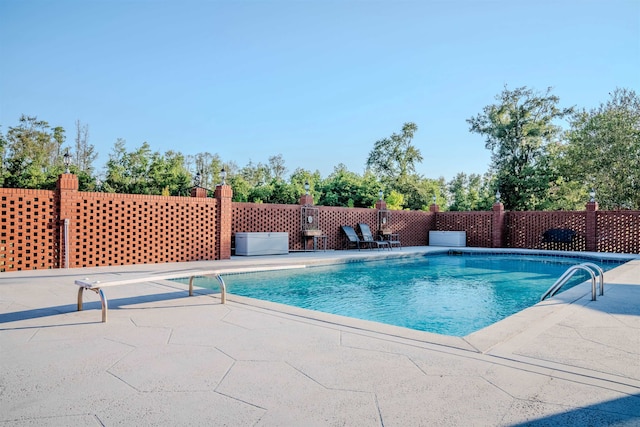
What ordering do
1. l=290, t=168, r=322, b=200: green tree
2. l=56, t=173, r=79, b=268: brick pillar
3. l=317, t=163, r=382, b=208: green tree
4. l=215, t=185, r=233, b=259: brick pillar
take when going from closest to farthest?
l=56, t=173, r=79, b=268: brick pillar, l=215, t=185, r=233, b=259: brick pillar, l=290, t=168, r=322, b=200: green tree, l=317, t=163, r=382, b=208: green tree

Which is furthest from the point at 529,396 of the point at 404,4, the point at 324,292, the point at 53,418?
the point at 404,4

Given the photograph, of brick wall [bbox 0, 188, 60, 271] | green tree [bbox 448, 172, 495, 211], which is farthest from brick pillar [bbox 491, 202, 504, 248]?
brick wall [bbox 0, 188, 60, 271]

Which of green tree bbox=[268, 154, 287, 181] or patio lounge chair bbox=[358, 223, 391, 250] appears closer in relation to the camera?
patio lounge chair bbox=[358, 223, 391, 250]

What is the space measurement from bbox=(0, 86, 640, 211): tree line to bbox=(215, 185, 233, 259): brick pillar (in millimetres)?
5029

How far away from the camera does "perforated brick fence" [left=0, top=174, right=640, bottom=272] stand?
7.04 m

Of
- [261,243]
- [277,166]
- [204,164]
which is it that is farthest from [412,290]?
[277,166]

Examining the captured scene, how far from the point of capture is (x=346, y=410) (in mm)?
1868

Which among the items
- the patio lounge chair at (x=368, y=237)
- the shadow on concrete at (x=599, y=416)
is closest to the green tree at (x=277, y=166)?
the patio lounge chair at (x=368, y=237)

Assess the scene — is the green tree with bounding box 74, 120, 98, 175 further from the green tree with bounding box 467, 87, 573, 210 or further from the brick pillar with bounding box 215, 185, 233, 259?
the green tree with bounding box 467, 87, 573, 210

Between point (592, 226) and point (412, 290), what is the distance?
1010 cm

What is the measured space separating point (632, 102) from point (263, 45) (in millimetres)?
15101

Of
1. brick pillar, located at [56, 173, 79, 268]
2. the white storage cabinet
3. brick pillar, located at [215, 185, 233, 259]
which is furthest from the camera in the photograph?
the white storage cabinet

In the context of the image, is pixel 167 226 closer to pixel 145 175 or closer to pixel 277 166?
pixel 145 175

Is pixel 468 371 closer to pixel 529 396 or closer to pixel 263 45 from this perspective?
pixel 529 396
